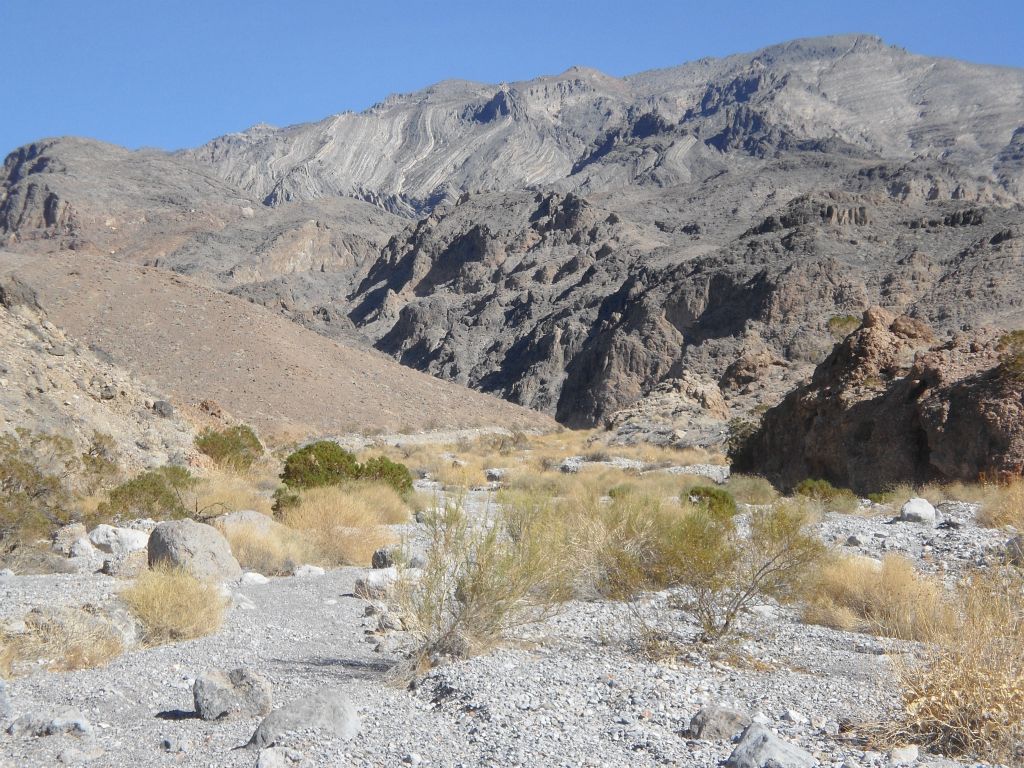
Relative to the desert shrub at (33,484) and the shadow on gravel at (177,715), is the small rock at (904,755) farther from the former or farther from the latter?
the desert shrub at (33,484)

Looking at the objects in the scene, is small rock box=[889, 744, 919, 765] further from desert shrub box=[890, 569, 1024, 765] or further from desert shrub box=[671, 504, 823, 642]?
desert shrub box=[671, 504, 823, 642]

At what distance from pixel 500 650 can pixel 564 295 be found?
3132 inches

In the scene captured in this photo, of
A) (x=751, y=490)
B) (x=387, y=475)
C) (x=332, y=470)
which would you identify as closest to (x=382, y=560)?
(x=332, y=470)

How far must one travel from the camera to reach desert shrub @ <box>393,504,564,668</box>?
650cm

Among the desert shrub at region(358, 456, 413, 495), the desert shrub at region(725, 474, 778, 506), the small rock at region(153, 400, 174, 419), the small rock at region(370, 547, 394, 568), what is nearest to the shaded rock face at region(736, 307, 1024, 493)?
the desert shrub at region(725, 474, 778, 506)

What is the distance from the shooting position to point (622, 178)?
152 meters

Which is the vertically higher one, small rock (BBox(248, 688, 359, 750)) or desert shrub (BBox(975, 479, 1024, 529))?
desert shrub (BBox(975, 479, 1024, 529))

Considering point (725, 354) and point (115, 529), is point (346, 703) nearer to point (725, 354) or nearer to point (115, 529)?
point (115, 529)

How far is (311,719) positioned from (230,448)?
54.6 ft

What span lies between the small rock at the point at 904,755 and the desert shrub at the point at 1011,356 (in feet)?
43.0

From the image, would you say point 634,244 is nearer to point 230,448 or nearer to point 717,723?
point 230,448

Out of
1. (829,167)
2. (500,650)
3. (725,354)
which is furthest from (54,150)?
(500,650)

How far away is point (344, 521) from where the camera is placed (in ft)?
42.0

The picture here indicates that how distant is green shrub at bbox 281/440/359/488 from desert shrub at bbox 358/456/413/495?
18cm
